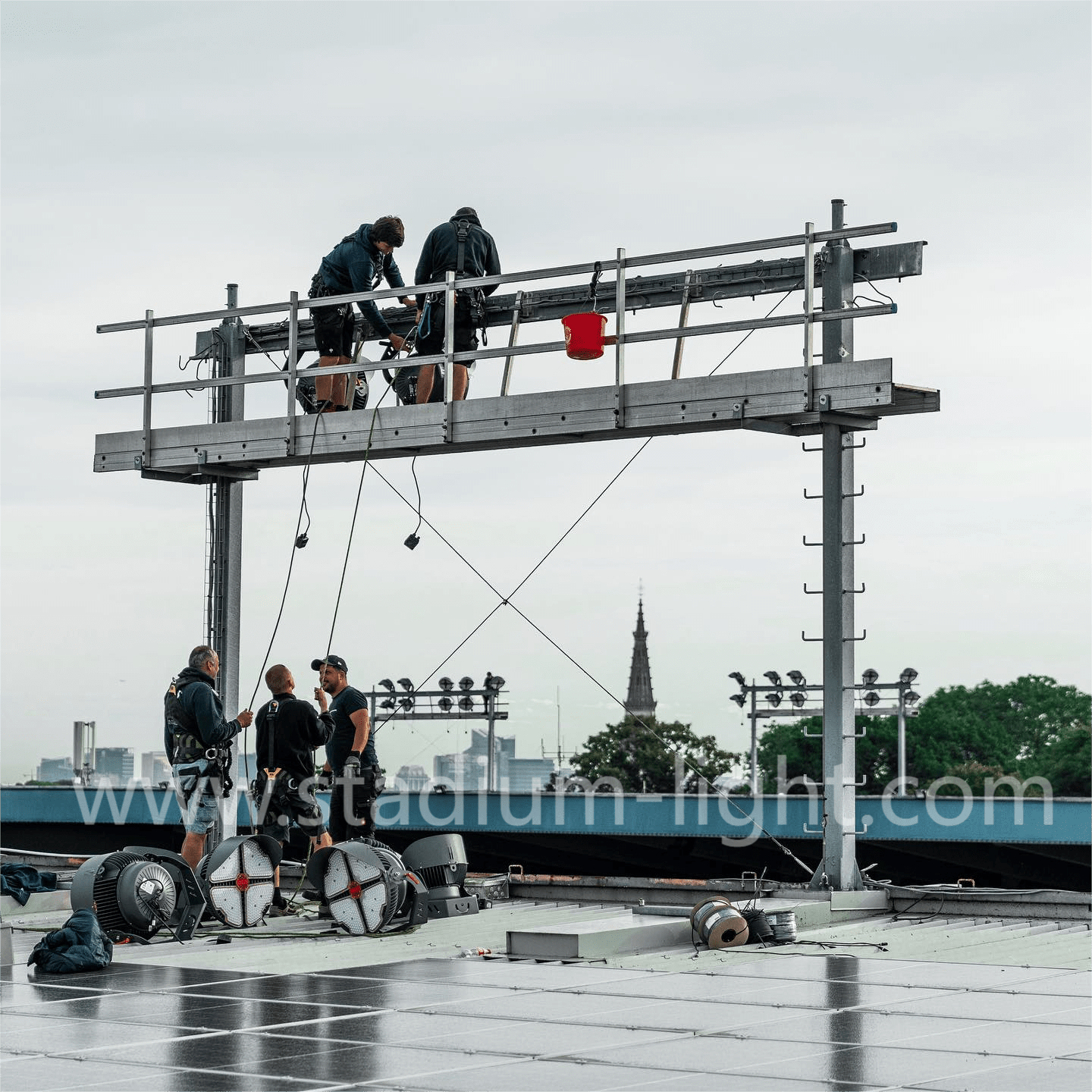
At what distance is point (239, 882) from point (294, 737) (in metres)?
1.25

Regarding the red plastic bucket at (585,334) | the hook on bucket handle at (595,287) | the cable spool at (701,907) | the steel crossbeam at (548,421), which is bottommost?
the cable spool at (701,907)

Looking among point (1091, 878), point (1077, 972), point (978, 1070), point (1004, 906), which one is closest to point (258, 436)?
point (1004, 906)

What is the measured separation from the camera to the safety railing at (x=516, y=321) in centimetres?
1338

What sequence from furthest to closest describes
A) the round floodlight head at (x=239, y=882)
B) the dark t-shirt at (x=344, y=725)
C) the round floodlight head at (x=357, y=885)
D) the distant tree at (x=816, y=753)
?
the distant tree at (x=816, y=753) < the dark t-shirt at (x=344, y=725) < the round floodlight head at (x=239, y=882) < the round floodlight head at (x=357, y=885)

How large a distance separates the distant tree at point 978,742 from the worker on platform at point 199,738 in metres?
65.0

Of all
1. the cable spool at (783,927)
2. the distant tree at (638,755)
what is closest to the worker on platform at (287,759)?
the cable spool at (783,927)

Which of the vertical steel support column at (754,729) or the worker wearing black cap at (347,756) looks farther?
the vertical steel support column at (754,729)

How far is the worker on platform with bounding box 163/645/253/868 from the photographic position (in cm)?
1302

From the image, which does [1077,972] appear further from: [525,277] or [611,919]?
[525,277]

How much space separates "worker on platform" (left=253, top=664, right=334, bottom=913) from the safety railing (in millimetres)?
3008

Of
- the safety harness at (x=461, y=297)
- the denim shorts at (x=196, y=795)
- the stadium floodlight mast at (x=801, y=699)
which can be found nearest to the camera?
the denim shorts at (x=196, y=795)

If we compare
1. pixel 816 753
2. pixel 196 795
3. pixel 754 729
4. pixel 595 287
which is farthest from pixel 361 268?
pixel 816 753

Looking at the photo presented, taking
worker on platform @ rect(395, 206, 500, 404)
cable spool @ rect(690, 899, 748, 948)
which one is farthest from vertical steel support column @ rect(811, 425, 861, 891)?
worker on platform @ rect(395, 206, 500, 404)

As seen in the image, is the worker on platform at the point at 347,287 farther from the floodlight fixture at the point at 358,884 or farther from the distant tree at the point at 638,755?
the distant tree at the point at 638,755
